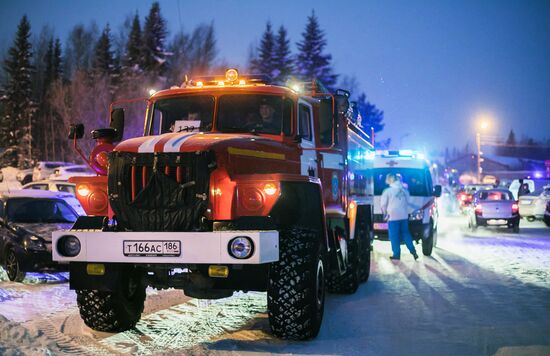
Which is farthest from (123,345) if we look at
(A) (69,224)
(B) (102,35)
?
(B) (102,35)

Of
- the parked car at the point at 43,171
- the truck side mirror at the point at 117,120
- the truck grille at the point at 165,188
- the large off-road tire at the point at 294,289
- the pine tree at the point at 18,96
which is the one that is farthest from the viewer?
the pine tree at the point at 18,96

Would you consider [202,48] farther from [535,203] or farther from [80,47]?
[535,203]

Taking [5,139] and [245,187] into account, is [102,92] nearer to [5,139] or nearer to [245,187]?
[5,139]

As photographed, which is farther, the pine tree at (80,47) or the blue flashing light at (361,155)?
the pine tree at (80,47)

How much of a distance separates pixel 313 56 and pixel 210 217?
5233 cm

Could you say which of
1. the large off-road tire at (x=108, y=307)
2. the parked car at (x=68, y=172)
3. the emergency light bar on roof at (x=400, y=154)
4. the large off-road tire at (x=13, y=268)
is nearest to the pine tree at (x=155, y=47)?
the parked car at (x=68, y=172)

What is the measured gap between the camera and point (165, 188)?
6.23 metres

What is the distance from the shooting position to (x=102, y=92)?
45375mm

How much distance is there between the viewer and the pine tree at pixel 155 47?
56500mm

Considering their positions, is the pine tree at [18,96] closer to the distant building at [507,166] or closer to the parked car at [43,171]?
the parked car at [43,171]

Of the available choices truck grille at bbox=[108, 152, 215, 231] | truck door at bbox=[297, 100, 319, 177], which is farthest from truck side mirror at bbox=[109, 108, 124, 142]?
truck door at bbox=[297, 100, 319, 177]

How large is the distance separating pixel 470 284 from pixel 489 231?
48.4ft

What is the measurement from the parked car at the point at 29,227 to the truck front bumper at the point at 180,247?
4741mm

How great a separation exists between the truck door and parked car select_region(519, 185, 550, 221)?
2339cm
